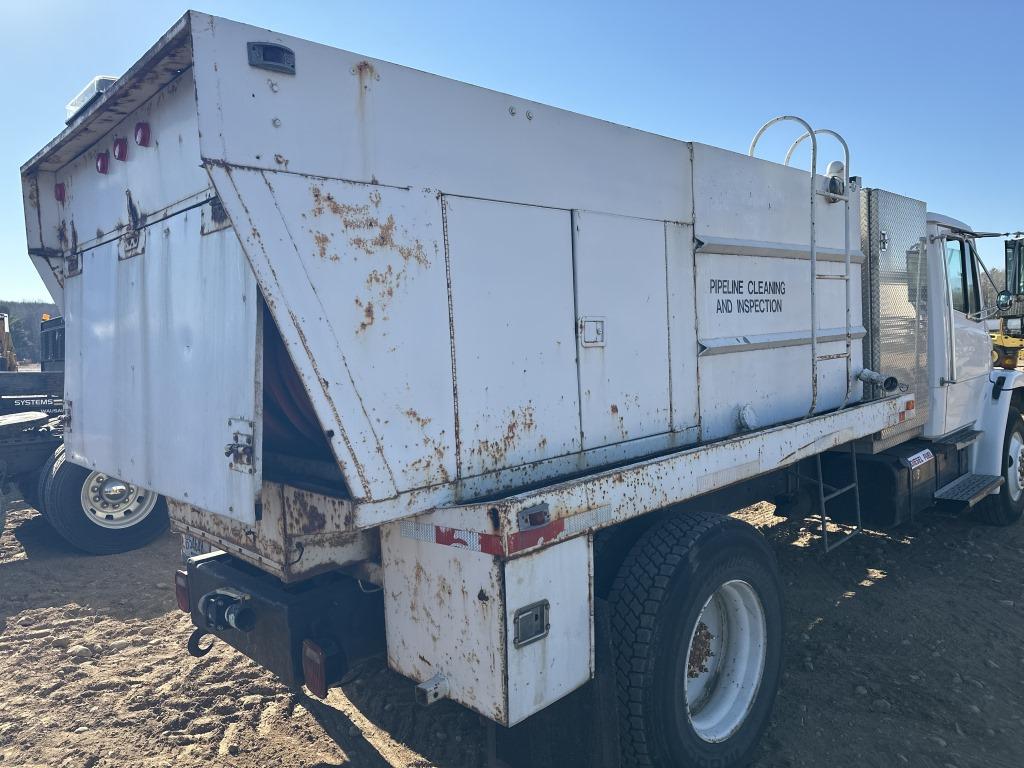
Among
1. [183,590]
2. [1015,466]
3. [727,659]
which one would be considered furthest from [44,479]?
[1015,466]

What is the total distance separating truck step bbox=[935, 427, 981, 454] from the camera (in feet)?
17.8

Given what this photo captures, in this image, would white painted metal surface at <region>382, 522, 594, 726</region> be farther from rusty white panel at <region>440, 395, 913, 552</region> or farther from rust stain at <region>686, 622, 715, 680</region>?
rust stain at <region>686, 622, 715, 680</region>

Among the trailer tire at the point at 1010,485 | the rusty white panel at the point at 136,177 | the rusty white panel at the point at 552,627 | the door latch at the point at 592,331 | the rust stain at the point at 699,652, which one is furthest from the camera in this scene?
the trailer tire at the point at 1010,485

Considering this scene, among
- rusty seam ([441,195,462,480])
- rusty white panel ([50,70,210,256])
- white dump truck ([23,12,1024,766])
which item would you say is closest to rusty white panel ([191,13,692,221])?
white dump truck ([23,12,1024,766])

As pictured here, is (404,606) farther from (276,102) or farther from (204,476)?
(276,102)

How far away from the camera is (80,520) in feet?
20.6

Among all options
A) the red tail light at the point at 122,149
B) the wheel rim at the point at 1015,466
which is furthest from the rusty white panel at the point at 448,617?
the wheel rim at the point at 1015,466

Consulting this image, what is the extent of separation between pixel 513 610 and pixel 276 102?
170 centimetres

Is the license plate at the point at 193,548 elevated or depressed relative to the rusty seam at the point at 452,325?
depressed

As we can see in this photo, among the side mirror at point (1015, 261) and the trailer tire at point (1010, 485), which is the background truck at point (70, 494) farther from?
the side mirror at point (1015, 261)

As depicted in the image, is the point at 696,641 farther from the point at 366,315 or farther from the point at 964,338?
the point at 964,338

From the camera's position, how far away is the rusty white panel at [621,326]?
2.87 metres

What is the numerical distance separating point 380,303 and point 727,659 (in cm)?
223

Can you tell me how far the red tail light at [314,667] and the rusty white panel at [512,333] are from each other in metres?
0.85
